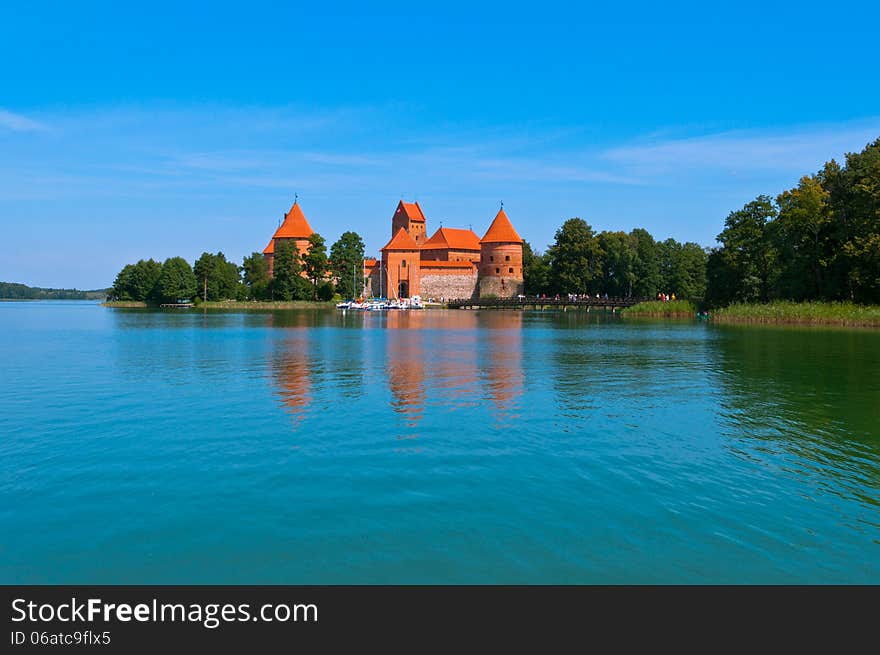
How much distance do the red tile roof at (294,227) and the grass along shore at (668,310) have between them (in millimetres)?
52014

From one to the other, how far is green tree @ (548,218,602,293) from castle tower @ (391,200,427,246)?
37121mm

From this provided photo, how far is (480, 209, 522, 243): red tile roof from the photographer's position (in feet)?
303

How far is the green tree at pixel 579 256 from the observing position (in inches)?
3182

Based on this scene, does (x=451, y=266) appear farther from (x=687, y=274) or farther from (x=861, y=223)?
(x=861, y=223)

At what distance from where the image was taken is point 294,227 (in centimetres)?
9806

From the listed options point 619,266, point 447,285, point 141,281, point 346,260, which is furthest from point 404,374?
point 141,281

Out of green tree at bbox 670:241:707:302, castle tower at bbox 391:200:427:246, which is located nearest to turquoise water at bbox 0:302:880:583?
green tree at bbox 670:241:707:302

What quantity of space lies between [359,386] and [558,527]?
10.1m

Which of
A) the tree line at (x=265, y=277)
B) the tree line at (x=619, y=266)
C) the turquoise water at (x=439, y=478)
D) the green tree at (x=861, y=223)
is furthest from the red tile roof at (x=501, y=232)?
the turquoise water at (x=439, y=478)

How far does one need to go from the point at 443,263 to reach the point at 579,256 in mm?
23234

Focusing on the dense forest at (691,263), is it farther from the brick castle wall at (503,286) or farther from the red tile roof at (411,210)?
the red tile roof at (411,210)
